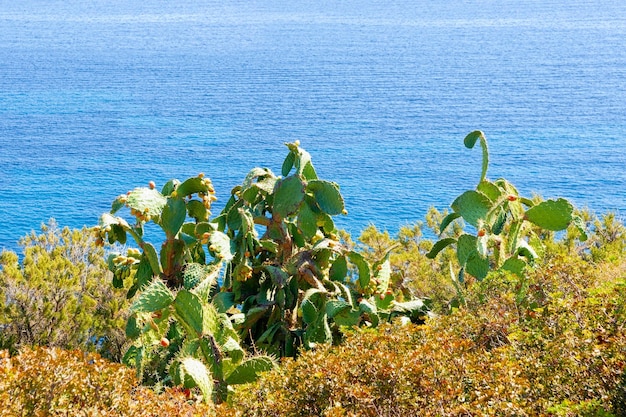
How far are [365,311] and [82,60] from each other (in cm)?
5406

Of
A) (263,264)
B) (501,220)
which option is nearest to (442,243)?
(501,220)

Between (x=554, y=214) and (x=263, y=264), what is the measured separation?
204cm

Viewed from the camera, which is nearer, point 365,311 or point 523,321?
point 523,321

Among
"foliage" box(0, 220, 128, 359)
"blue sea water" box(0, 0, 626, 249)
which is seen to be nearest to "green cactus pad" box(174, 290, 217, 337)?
"foliage" box(0, 220, 128, 359)

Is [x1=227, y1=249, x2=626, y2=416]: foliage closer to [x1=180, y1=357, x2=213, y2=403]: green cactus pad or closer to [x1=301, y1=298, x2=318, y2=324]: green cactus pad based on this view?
[x1=180, y1=357, x2=213, y2=403]: green cactus pad

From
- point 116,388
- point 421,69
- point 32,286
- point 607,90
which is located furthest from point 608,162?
point 116,388

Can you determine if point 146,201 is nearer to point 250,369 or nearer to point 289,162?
point 289,162

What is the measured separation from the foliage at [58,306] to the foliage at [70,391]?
6.36 m

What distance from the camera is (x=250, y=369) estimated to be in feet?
16.1

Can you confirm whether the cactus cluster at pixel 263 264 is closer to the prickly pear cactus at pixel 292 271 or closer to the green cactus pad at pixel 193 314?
the prickly pear cactus at pixel 292 271

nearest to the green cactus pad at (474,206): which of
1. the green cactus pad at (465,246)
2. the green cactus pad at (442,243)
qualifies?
the green cactus pad at (465,246)

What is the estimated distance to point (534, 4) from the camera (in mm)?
90062

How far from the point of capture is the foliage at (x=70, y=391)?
326cm

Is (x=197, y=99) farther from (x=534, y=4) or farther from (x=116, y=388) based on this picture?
(x=534, y=4)
